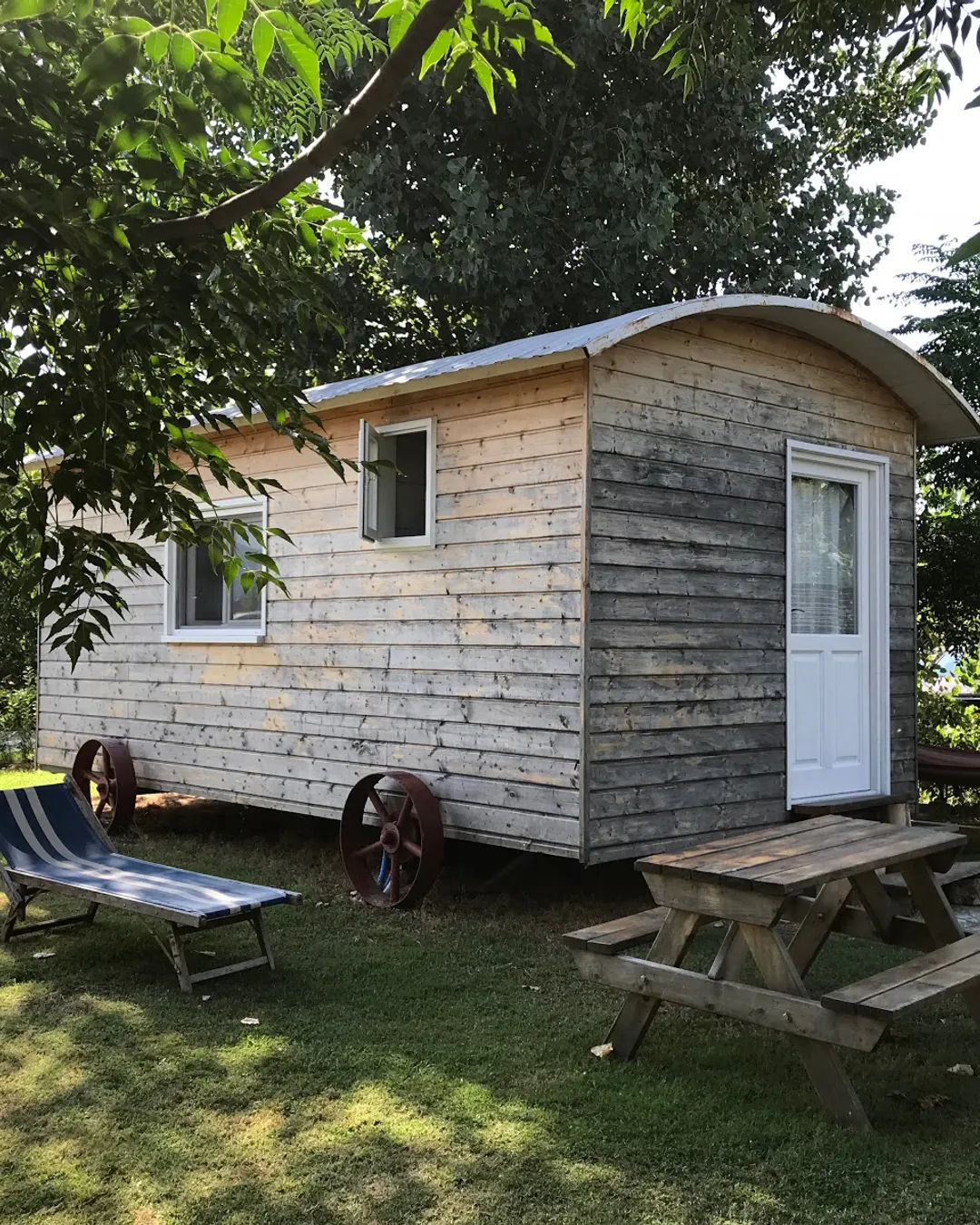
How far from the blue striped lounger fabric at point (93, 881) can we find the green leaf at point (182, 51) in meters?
3.56

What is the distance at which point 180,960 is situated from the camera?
16.0 ft

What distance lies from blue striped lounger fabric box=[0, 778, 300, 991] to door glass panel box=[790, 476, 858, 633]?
371 centimetres

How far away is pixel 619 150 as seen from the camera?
44.6ft

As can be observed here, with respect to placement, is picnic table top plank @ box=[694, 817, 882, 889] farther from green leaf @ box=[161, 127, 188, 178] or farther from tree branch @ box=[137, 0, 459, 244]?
green leaf @ box=[161, 127, 188, 178]

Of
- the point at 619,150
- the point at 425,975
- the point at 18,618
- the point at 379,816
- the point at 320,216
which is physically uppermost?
the point at 619,150

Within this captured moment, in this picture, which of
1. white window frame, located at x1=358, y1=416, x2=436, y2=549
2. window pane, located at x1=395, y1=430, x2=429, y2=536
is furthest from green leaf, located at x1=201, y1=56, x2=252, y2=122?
window pane, located at x1=395, y1=430, x2=429, y2=536

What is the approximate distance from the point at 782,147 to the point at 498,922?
456 inches

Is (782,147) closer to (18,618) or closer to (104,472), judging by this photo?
(18,618)

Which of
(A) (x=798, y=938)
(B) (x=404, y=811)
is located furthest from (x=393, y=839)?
(A) (x=798, y=938)

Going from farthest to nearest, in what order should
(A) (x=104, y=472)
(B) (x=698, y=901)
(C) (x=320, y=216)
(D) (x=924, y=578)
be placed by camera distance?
(D) (x=924, y=578) < (B) (x=698, y=901) < (C) (x=320, y=216) < (A) (x=104, y=472)

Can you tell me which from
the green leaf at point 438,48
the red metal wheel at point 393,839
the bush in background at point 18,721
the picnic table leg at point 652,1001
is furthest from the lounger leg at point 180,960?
the bush in background at point 18,721

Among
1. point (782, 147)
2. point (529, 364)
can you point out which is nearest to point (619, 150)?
point (782, 147)

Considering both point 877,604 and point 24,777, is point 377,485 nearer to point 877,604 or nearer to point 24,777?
point 877,604

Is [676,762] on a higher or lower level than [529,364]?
lower
